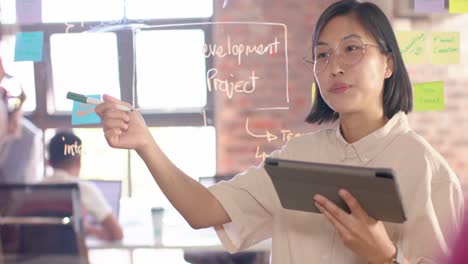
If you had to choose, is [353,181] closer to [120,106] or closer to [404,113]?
[404,113]

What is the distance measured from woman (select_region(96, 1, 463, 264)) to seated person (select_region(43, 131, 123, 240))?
1072 millimetres

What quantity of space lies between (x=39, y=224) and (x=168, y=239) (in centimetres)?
53

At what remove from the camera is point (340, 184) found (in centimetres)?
117

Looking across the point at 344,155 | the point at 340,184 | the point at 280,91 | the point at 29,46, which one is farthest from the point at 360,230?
the point at 29,46

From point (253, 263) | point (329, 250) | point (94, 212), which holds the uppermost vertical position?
point (329, 250)

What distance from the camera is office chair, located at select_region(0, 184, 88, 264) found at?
2.47m

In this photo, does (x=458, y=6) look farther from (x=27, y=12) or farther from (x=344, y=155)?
(x=27, y=12)

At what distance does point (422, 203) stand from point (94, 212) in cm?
154

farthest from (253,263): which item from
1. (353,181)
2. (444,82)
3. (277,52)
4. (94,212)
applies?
(353,181)

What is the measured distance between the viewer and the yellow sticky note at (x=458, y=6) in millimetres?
2398

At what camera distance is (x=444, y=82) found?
7.95 ft

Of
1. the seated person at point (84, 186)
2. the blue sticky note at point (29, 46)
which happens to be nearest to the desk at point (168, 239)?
the seated person at point (84, 186)

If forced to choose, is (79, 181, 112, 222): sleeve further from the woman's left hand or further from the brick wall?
the woman's left hand

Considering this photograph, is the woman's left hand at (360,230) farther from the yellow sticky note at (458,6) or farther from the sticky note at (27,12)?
the sticky note at (27,12)
